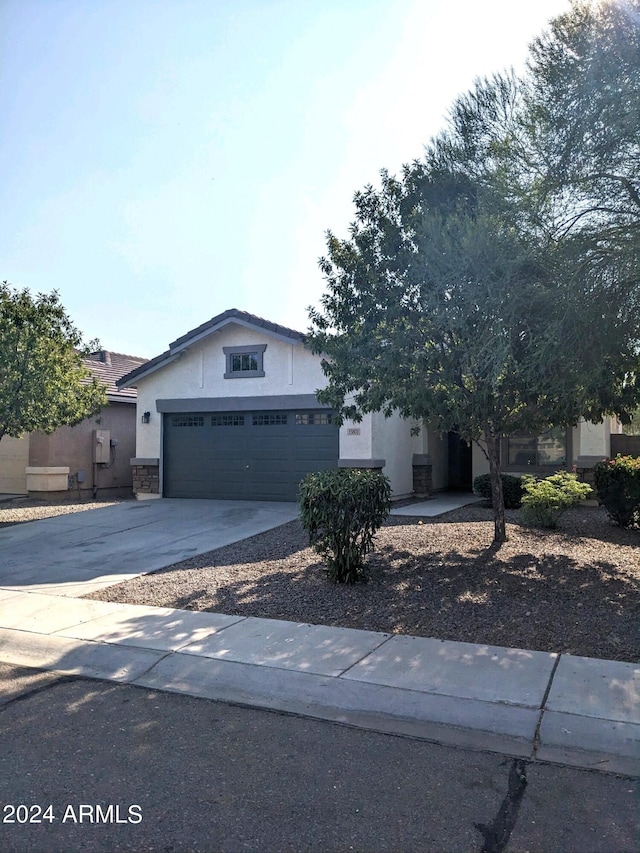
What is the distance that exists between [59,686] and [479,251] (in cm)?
579

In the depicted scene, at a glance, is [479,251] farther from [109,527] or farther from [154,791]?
[109,527]

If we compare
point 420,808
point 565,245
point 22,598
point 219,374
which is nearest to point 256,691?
point 420,808

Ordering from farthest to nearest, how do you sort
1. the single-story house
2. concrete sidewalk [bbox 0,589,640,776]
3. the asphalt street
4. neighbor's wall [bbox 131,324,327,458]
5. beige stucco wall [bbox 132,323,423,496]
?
neighbor's wall [bbox 131,324,327,458] < the single-story house < beige stucco wall [bbox 132,323,423,496] < concrete sidewalk [bbox 0,589,640,776] < the asphalt street

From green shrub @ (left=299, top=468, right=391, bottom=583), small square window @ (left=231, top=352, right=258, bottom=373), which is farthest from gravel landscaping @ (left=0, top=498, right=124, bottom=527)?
green shrub @ (left=299, top=468, right=391, bottom=583)

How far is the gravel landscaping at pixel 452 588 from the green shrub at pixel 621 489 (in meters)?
0.68

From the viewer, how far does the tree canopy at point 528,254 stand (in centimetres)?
709

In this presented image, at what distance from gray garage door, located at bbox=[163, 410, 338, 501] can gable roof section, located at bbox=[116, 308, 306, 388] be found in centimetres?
142

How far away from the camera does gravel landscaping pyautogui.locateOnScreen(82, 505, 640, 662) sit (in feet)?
22.1

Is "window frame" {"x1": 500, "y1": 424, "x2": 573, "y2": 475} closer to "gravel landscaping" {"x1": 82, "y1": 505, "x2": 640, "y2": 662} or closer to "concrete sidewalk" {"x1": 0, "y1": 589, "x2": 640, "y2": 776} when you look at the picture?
"gravel landscaping" {"x1": 82, "y1": 505, "x2": 640, "y2": 662}

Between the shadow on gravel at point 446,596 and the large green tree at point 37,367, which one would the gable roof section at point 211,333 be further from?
the shadow on gravel at point 446,596

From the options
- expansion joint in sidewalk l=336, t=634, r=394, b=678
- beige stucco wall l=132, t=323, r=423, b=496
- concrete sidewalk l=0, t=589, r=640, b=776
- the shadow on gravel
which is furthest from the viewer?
beige stucco wall l=132, t=323, r=423, b=496

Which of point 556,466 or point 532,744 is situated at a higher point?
point 556,466

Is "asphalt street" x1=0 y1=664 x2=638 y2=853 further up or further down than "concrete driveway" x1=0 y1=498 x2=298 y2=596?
further down

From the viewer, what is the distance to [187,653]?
6.29 m
